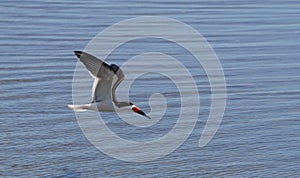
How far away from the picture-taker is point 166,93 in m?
12.0

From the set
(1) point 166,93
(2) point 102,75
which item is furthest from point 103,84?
(1) point 166,93

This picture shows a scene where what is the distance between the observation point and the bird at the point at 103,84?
9.00 meters

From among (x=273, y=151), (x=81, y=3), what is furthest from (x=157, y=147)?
(x=81, y=3)

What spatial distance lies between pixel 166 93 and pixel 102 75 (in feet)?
9.20

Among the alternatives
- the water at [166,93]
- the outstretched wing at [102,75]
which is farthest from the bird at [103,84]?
the water at [166,93]

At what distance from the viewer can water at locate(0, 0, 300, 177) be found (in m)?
9.41

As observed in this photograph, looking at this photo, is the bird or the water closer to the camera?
the bird

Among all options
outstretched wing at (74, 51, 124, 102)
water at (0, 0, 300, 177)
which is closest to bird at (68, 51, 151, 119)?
outstretched wing at (74, 51, 124, 102)

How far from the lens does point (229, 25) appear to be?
15.9 m

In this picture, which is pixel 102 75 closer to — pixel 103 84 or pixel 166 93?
pixel 103 84

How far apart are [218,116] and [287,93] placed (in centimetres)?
143

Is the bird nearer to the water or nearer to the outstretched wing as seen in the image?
the outstretched wing

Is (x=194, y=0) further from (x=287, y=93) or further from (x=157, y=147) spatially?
(x=157, y=147)

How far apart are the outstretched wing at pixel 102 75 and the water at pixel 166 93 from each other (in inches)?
24.6
